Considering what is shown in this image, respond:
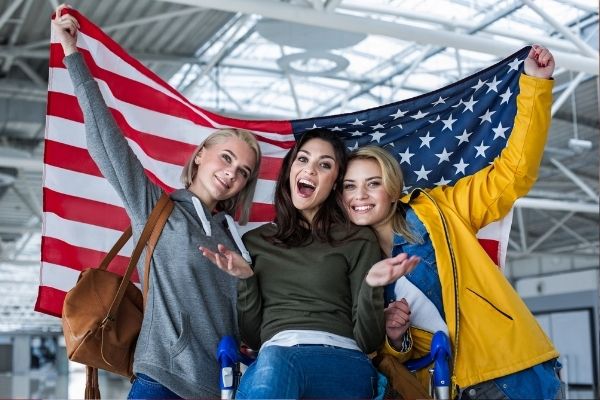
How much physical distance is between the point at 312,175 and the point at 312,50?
793 cm

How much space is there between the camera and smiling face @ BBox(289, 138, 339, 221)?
130 inches

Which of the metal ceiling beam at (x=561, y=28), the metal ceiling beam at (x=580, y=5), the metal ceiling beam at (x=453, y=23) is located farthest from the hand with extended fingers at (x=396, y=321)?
the metal ceiling beam at (x=580, y=5)

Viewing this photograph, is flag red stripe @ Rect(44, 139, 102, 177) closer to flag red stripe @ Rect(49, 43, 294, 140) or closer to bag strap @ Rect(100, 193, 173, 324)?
flag red stripe @ Rect(49, 43, 294, 140)

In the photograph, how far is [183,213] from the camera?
327 cm

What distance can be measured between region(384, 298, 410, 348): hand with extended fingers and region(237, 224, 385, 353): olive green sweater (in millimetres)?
109

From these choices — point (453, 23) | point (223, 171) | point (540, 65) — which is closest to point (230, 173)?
point (223, 171)

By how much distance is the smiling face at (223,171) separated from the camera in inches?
134

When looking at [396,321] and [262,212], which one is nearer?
[396,321]

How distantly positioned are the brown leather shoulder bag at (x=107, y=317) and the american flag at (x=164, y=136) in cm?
62

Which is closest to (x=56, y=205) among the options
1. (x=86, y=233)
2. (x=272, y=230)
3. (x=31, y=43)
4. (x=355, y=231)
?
(x=86, y=233)

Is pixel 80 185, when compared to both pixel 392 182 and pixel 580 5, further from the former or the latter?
pixel 580 5

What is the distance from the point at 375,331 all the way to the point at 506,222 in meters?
1.00

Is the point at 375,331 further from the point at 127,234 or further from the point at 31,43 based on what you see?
the point at 31,43

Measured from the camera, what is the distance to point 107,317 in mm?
3117
